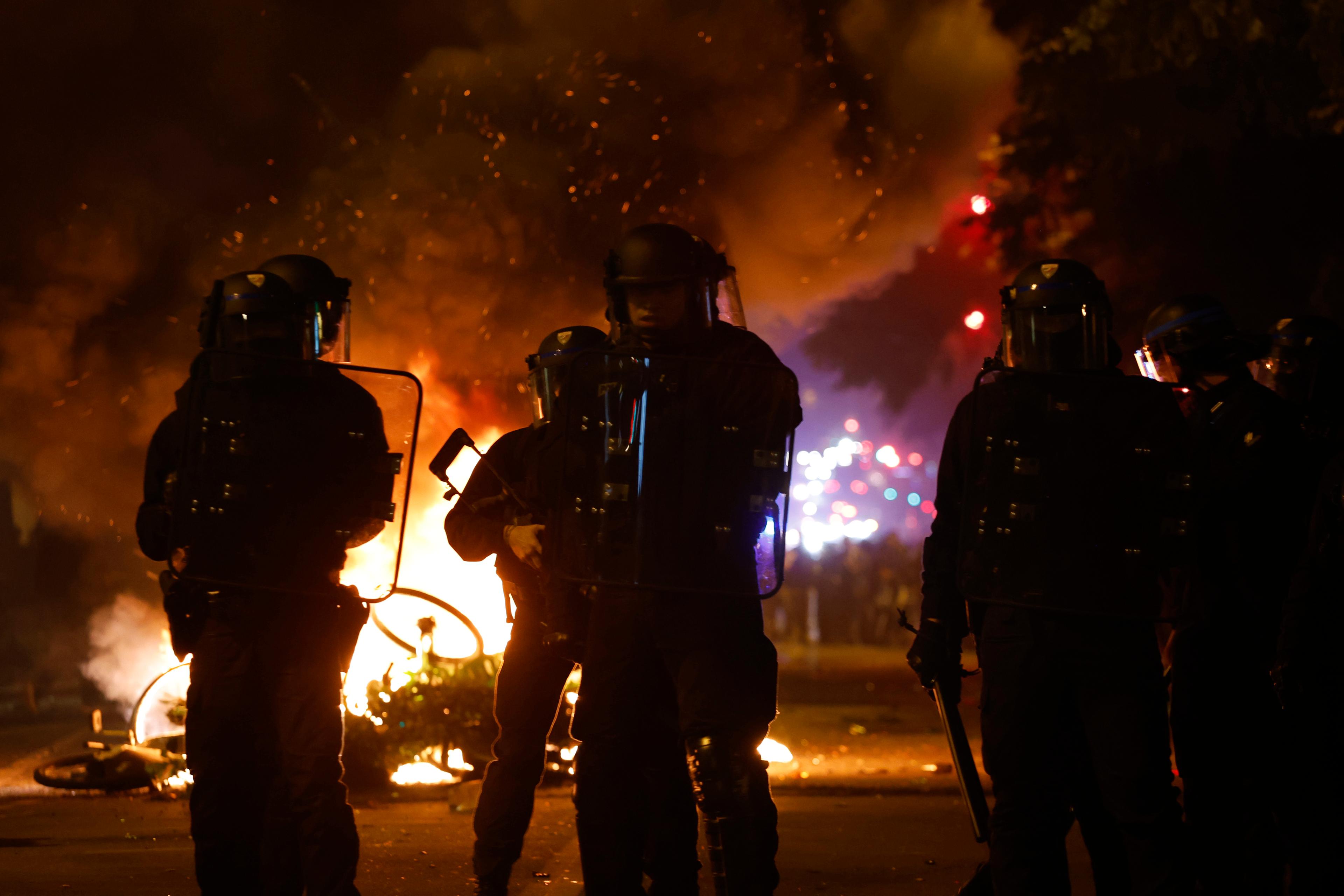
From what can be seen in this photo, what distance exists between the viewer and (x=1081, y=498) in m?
3.54

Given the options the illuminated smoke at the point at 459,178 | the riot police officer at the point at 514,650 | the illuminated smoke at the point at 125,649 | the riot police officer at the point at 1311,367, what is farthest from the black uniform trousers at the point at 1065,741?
the illuminated smoke at the point at 125,649

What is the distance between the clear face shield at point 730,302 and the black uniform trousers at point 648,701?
96 cm

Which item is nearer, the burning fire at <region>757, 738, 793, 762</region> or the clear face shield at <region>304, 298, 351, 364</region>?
the clear face shield at <region>304, 298, 351, 364</region>

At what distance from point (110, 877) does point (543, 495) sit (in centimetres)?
254

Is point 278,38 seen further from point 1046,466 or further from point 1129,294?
point 1046,466

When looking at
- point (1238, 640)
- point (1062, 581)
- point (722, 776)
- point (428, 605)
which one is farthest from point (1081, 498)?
point (428, 605)

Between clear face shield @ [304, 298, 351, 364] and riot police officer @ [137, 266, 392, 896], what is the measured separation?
0.19 m

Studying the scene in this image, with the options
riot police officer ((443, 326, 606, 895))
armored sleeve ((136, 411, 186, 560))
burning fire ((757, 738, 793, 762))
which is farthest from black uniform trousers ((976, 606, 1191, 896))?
burning fire ((757, 738, 793, 762))

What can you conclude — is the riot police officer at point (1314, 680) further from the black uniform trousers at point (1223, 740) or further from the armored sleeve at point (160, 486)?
the armored sleeve at point (160, 486)

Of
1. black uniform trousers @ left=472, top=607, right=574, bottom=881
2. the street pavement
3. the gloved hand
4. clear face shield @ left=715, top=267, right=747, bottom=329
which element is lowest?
the street pavement

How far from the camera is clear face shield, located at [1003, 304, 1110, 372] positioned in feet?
12.3

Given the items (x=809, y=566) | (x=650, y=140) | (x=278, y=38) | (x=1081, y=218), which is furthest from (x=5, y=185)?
(x=809, y=566)

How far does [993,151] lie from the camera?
10.9m

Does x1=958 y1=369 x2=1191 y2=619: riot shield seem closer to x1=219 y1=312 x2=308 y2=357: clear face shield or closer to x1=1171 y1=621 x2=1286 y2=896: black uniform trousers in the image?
x1=1171 y1=621 x2=1286 y2=896: black uniform trousers
